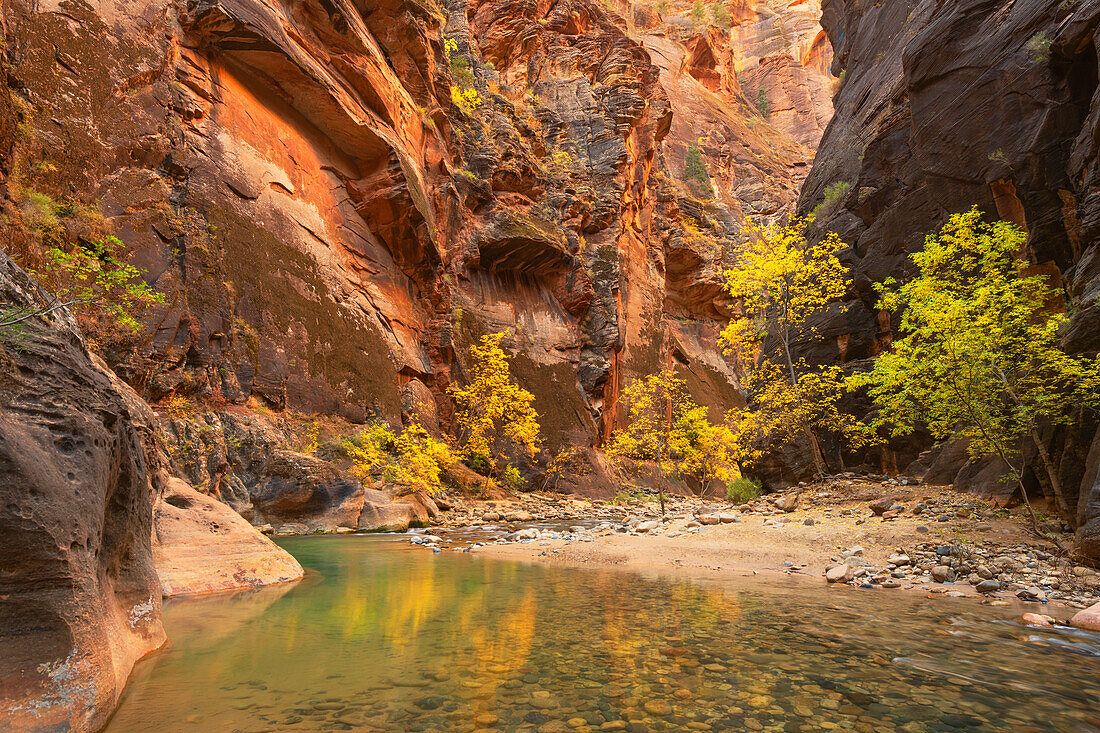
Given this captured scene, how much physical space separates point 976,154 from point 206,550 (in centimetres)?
1798

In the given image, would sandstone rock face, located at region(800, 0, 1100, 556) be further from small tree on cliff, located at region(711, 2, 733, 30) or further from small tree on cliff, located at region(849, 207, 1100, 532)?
small tree on cliff, located at region(711, 2, 733, 30)

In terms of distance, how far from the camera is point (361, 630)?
545 cm

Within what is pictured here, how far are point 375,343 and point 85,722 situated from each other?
2165cm

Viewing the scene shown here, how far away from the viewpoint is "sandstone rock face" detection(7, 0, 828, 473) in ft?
50.8

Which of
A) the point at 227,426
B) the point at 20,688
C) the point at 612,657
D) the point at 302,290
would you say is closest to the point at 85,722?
the point at 20,688

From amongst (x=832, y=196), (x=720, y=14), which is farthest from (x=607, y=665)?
(x=720, y=14)

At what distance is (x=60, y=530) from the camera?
3.00 metres

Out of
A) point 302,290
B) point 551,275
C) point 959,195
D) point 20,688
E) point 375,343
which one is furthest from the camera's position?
point 551,275

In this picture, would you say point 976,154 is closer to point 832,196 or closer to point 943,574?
point 832,196

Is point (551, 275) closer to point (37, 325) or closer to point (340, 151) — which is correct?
point (340, 151)

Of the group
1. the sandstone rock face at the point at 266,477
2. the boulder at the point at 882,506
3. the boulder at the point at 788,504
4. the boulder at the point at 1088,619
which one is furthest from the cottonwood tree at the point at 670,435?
the boulder at the point at 1088,619

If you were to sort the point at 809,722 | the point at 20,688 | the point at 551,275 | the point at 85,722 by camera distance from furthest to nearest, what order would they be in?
1. the point at 551,275
2. the point at 809,722
3. the point at 85,722
4. the point at 20,688

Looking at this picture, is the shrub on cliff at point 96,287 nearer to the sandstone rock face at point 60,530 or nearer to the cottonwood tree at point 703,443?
the sandstone rock face at point 60,530

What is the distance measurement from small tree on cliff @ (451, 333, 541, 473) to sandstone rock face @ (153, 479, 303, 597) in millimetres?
17017
